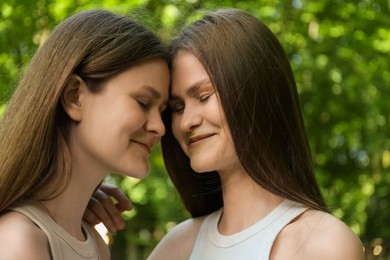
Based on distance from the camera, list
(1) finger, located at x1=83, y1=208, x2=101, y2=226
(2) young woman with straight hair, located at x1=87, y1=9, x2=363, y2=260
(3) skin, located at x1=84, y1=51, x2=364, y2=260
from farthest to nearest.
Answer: (1) finger, located at x1=83, y1=208, x2=101, y2=226
(2) young woman with straight hair, located at x1=87, y1=9, x2=363, y2=260
(3) skin, located at x1=84, y1=51, x2=364, y2=260

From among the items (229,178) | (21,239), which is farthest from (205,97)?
(21,239)

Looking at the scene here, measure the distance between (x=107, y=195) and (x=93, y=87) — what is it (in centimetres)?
57

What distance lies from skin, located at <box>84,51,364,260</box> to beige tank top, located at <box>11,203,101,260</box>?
417 millimetres

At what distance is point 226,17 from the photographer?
2.44 metres

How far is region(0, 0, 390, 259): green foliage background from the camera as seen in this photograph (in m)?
4.32

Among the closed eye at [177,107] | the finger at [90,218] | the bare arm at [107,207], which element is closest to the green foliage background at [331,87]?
the bare arm at [107,207]

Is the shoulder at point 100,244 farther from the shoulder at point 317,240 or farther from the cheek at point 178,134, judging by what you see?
the shoulder at point 317,240

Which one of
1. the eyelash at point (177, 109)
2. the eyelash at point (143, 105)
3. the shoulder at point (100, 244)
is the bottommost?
the shoulder at point (100, 244)

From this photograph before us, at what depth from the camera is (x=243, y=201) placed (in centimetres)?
241

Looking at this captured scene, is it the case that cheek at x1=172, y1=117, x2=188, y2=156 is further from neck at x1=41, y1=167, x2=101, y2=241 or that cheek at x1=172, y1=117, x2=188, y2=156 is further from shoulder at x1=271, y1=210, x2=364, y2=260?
shoulder at x1=271, y1=210, x2=364, y2=260

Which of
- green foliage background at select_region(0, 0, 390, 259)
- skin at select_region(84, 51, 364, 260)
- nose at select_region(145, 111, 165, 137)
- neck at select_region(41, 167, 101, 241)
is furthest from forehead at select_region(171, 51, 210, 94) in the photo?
green foliage background at select_region(0, 0, 390, 259)

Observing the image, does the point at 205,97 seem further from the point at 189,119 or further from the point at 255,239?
the point at 255,239

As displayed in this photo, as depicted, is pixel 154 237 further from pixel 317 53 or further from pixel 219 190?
pixel 219 190

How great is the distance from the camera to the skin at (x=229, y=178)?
2.19m
